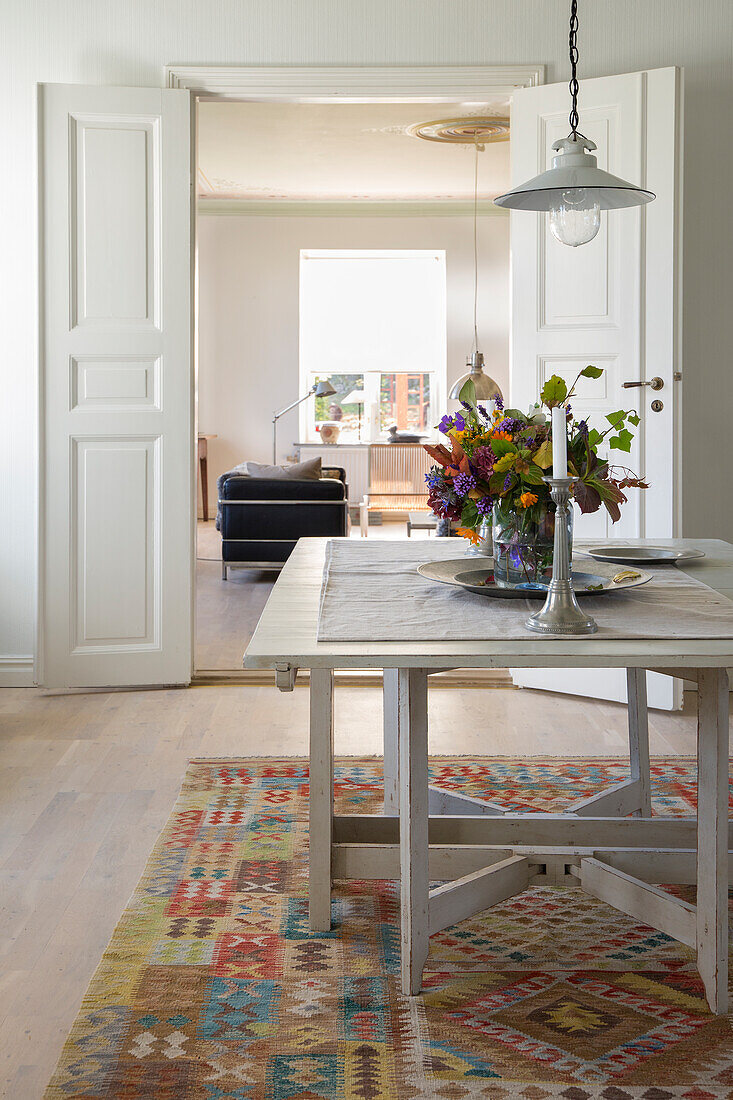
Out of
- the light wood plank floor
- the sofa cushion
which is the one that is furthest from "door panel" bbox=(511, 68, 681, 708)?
the sofa cushion

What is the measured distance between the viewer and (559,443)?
1.76 meters

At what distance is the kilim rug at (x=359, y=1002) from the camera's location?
1.71m

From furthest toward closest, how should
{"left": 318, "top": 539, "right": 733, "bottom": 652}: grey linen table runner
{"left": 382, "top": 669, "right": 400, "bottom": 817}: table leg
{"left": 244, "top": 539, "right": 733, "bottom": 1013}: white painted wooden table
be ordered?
{"left": 382, "top": 669, "right": 400, "bottom": 817}: table leg, {"left": 318, "top": 539, "right": 733, "bottom": 652}: grey linen table runner, {"left": 244, "top": 539, "right": 733, "bottom": 1013}: white painted wooden table

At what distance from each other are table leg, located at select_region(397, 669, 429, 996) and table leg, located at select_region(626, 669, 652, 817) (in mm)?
906

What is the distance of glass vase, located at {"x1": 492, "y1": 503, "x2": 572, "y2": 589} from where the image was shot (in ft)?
6.70

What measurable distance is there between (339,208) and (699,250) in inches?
250

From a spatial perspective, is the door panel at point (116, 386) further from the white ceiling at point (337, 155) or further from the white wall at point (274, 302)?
the white wall at point (274, 302)

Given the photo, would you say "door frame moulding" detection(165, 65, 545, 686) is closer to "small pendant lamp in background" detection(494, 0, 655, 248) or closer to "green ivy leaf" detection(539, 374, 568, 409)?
"small pendant lamp in background" detection(494, 0, 655, 248)

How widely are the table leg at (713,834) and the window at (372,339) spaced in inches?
331

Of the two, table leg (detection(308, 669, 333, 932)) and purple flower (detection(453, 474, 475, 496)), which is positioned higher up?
purple flower (detection(453, 474, 475, 496))

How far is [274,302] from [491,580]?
27.6 feet

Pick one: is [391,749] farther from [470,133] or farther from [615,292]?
[470,133]

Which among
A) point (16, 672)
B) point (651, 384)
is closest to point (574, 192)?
point (651, 384)

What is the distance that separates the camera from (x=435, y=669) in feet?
5.58
